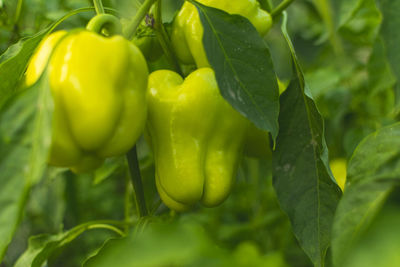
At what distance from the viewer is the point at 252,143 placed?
2.71 feet

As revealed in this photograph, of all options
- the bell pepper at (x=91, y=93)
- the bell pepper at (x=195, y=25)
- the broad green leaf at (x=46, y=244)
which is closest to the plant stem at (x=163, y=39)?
the bell pepper at (x=195, y=25)

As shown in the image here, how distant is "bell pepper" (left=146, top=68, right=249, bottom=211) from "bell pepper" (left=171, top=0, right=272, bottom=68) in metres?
0.06

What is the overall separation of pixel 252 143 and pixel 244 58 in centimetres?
19

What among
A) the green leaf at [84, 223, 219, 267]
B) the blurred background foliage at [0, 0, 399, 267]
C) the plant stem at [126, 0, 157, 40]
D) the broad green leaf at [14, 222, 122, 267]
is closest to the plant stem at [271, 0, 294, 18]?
the blurred background foliage at [0, 0, 399, 267]

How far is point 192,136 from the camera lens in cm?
73

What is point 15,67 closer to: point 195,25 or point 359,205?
point 195,25

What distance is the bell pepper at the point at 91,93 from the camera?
568 millimetres

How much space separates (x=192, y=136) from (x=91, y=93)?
0.69 ft

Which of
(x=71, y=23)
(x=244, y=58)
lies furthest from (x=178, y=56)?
(x=71, y=23)

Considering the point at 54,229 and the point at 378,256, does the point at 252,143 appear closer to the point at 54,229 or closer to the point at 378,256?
the point at 378,256

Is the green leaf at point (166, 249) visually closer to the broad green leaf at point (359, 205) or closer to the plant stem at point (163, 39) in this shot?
the broad green leaf at point (359, 205)

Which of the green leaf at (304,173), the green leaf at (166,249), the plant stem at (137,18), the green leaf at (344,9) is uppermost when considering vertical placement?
the green leaf at (166,249)

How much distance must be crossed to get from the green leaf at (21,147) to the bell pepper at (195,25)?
0.29 m

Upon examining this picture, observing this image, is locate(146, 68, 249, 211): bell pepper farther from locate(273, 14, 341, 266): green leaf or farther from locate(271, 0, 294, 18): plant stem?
locate(271, 0, 294, 18): plant stem
